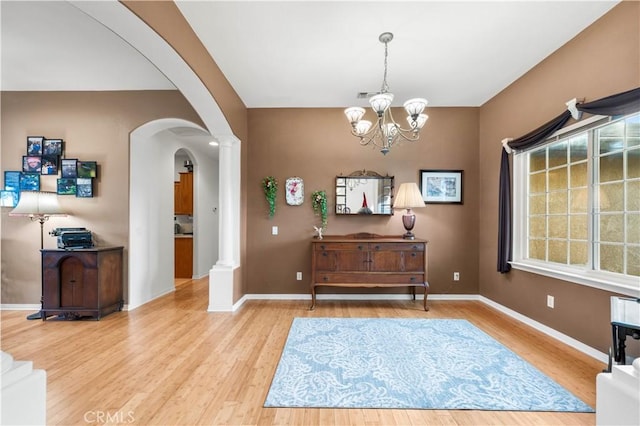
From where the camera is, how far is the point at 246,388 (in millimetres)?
2061

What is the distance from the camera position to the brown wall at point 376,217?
440 cm

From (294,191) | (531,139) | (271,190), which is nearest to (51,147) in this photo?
(271,190)

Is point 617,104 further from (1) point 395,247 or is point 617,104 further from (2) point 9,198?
(2) point 9,198

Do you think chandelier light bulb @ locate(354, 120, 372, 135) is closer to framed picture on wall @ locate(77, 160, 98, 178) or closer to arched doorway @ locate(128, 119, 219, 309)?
arched doorway @ locate(128, 119, 219, 309)

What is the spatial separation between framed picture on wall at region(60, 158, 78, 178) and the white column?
73.7 inches

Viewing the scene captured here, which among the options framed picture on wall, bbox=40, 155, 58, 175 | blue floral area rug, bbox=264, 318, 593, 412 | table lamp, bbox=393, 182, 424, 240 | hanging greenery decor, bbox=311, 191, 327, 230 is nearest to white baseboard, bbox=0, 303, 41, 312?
framed picture on wall, bbox=40, 155, 58, 175

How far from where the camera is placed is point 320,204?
4355mm

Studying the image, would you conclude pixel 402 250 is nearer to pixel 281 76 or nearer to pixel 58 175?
pixel 281 76

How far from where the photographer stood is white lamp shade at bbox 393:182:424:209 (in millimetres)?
3969

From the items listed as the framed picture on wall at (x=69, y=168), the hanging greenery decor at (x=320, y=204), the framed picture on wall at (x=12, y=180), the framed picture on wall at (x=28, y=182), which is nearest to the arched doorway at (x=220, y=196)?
the framed picture on wall at (x=69, y=168)

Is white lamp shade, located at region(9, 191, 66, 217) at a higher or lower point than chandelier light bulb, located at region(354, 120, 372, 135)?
lower

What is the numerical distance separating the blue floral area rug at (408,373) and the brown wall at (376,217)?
1377 millimetres

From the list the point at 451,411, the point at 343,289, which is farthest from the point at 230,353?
the point at 343,289

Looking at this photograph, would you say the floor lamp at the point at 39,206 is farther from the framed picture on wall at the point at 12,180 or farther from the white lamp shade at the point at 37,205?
the framed picture on wall at the point at 12,180
